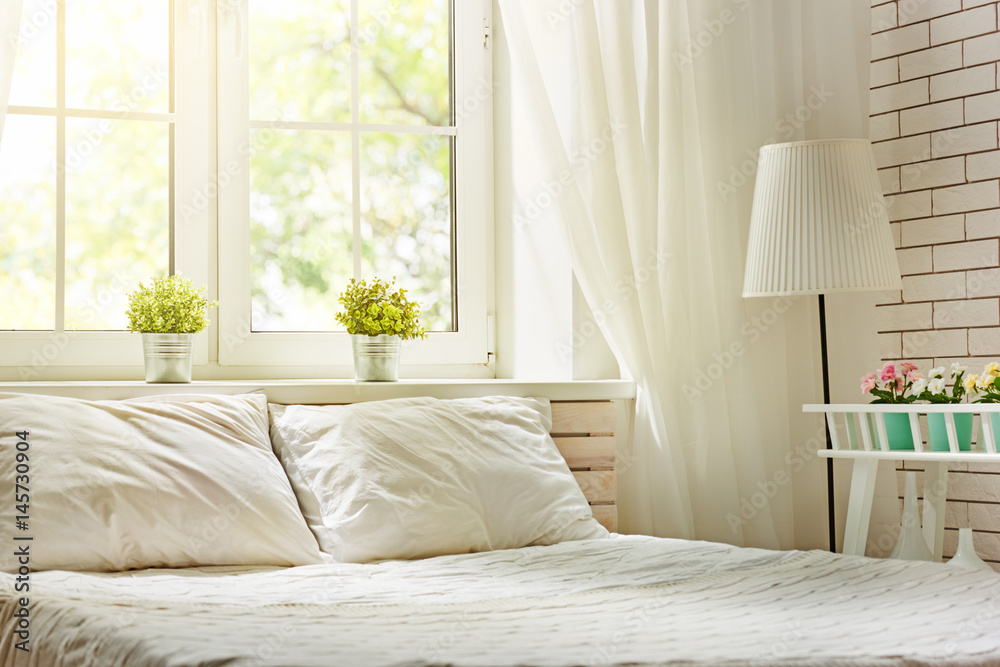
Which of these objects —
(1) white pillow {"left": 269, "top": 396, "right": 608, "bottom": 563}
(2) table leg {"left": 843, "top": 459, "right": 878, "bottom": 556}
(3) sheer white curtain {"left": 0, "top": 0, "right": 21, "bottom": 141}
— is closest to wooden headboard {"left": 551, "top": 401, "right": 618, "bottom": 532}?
(1) white pillow {"left": 269, "top": 396, "right": 608, "bottom": 563}

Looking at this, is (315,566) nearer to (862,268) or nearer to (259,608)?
(259,608)

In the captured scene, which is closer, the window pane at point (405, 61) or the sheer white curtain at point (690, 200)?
the sheer white curtain at point (690, 200)

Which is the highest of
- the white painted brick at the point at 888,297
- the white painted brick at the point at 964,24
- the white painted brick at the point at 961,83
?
→ the white painted brick at the point at 964,24

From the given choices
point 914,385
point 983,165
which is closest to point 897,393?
point 914,385

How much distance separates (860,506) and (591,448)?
2.08ft

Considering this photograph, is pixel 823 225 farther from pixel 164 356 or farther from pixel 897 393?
pixel 164 356

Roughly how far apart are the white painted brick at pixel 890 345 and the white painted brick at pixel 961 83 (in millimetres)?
615

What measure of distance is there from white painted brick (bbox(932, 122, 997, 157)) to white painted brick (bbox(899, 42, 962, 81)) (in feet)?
0.53

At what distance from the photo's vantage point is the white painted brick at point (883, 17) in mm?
2551

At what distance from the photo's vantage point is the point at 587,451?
2.32m

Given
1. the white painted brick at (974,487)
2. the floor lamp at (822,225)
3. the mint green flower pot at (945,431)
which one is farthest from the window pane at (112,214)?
the white painted brick at (974,487)

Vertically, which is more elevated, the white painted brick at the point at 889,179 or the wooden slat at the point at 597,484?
the white painted brick at the point at 889,179

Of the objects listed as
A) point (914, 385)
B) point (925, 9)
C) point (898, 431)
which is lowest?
point (898, 431)

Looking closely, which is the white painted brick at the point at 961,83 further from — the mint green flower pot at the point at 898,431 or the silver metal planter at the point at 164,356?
the silver metal planter at the point at 164,356
